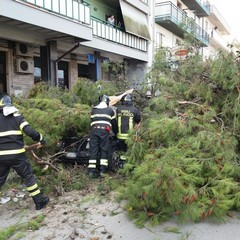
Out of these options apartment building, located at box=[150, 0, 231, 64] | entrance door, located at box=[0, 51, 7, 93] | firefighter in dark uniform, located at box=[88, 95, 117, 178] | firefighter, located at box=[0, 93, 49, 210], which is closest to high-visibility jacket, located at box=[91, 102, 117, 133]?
firefighter in dark uniform, located at box=[88, 95, 117, 178]

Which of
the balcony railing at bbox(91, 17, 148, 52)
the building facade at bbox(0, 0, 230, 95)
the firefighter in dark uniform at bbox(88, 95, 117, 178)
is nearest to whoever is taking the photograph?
the firefighter in dark uniform at bbox(88, 95, 117, 178)

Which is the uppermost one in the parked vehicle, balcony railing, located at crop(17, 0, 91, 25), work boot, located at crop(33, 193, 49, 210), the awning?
the awning

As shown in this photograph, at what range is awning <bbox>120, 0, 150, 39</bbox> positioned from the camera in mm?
17266

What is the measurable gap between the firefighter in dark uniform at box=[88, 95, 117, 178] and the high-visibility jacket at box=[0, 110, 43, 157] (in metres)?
1.65

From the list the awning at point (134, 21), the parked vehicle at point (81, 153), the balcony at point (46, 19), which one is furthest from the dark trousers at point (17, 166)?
the awning at point (134, 21)

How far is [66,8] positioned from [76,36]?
1141mm

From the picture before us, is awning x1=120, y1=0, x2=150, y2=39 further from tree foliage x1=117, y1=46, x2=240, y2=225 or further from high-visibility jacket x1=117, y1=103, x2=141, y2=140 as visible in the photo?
tree foliage x1=117, y1=46, x2=240, y2=225

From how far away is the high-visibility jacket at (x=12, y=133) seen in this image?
4.54m

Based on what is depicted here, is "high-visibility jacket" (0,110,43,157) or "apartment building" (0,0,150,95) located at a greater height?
"apartment building" (0,0,150,95)

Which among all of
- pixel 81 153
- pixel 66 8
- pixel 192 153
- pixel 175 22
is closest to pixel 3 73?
pixel 66 8

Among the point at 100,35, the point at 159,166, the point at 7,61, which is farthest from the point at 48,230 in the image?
the point at 100,35

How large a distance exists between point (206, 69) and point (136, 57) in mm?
12427

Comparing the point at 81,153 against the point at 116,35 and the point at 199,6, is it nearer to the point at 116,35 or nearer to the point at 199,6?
the point at 116,35

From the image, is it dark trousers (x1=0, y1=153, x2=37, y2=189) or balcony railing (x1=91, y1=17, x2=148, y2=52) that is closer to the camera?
dark trousers (x1=0, y1=153, x2=37, y2=189)
